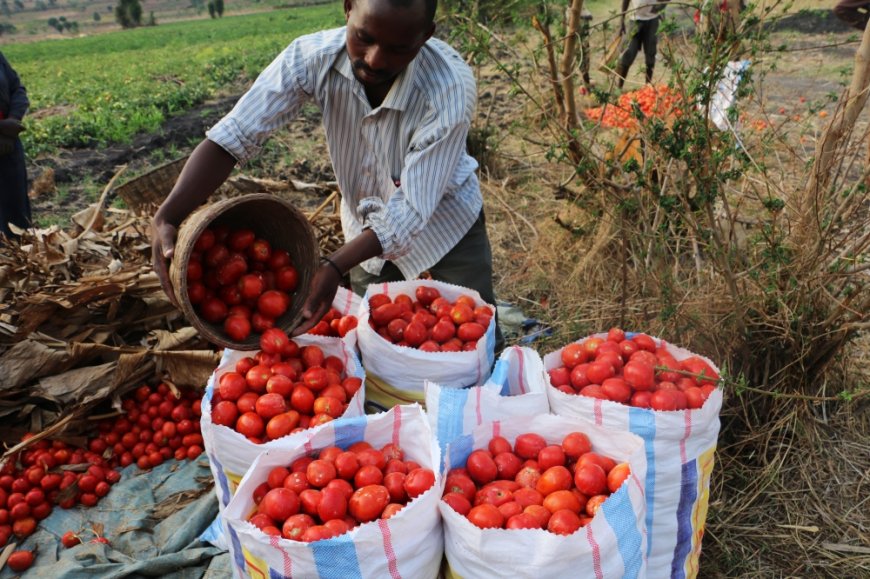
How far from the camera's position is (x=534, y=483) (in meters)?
1.85

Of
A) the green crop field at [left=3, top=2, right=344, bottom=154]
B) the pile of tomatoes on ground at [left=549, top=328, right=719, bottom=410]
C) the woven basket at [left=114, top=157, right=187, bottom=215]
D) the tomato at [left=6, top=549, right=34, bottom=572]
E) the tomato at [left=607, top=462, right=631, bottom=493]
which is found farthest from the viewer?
the green crop field at [left=3, top=2, right=344, bottom=154]

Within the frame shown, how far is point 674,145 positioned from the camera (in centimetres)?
228

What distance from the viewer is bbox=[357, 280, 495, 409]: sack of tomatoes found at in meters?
2.39

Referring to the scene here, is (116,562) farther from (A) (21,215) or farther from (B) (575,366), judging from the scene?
(A) (21,215)

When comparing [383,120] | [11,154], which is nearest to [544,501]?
[383,120]

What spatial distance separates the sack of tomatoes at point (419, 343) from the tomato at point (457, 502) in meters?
0.69

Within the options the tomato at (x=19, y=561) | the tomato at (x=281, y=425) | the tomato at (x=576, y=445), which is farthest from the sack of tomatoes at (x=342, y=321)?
the tomato at (x=19, y=561)

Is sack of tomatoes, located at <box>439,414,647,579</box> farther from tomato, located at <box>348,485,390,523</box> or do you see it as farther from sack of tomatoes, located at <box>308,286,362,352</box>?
sack of tomatoes, located at <box>308,286,362,352</box>

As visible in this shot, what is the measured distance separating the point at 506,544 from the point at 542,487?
1.00ft

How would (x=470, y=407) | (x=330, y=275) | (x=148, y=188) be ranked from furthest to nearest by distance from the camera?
(x=148, y=188) → (x=330, y=275) → (x=470, y=407)

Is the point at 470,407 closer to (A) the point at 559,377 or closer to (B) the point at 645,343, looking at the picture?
(A) the point at 559,377

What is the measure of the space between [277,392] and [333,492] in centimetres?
54

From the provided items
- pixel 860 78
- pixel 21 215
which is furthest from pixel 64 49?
pixel 860 78

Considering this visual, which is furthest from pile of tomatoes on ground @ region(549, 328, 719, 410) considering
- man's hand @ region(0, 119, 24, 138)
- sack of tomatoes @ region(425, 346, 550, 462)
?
man's hand @ region(0, 119, 24, 138)
